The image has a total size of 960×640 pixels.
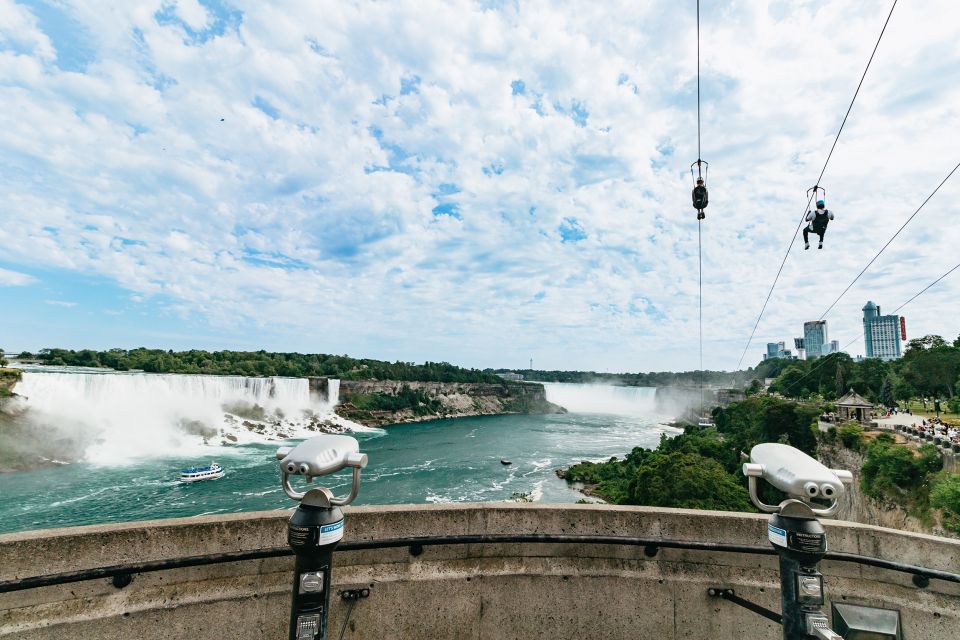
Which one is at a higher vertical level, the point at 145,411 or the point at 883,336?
the point at 883,336

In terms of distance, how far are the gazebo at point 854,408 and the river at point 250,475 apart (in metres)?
22.5

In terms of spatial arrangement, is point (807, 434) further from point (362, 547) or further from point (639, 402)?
point (639, 402)

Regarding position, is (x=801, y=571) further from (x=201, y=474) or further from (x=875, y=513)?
(x=201, y=474)

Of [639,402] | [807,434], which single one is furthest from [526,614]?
[639,402]

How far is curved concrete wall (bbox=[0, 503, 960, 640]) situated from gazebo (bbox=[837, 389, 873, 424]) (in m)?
41.8

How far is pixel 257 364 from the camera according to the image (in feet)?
317

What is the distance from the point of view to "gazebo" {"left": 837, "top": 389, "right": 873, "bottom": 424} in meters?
36.0

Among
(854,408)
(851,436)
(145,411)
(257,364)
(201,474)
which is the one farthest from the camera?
(257,364)

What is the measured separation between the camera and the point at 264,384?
225 ft

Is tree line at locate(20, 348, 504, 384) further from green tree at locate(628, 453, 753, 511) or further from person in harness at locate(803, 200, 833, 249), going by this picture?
person in harness at locate(803, 200, 833, 249)

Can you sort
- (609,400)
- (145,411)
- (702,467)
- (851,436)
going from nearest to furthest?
(702,467), (851,436), (145,411), (609,400)

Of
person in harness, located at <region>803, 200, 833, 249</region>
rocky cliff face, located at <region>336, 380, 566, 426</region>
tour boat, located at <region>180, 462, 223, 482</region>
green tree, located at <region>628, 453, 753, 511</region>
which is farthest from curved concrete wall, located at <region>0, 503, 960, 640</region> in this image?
rocky cliff face, located at <region>336, 380, 566, 426</region>

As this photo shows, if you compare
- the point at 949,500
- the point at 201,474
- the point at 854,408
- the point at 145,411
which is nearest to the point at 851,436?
the point at 854,408

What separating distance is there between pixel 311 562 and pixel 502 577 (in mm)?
1543
